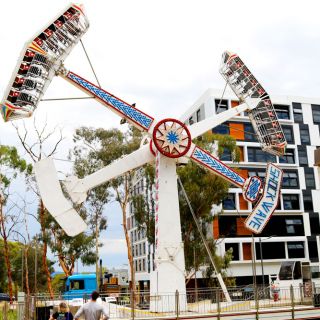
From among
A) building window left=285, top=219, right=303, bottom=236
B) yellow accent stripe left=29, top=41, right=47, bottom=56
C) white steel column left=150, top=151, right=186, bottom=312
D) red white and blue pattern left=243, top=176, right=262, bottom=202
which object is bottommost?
white steel column left=150, top=151, right=186, bottom=312

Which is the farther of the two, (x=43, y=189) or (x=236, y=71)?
(x=236, y=71)

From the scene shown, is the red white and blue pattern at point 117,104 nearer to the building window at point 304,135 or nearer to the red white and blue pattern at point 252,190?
the red white and blue pattern at point 252,190

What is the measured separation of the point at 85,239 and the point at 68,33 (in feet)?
84.8

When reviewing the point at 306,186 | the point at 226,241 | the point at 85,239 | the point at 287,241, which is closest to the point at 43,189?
the point at 85,239

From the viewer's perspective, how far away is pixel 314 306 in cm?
2102

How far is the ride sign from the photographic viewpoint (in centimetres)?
2059

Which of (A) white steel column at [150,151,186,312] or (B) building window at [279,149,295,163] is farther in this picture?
(B) building window at [279,149,295,163]

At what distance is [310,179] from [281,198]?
20.7ft

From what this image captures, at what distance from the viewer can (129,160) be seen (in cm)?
2142

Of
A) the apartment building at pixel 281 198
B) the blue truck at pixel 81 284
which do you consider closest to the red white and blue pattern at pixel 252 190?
the blue truck at pixel 81 284

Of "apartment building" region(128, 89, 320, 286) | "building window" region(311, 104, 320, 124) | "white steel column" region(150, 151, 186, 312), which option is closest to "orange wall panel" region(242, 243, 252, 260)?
"apartment building" region(128, 89, 320, 286)

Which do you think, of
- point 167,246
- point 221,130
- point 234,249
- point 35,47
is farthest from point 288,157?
point 35,47

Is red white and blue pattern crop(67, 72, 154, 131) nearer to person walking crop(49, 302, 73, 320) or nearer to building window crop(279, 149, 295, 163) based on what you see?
person walking crop(49, 302, 73, 320)

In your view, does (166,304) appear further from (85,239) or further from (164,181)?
(85,239)
